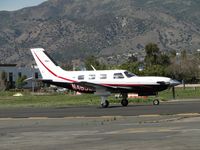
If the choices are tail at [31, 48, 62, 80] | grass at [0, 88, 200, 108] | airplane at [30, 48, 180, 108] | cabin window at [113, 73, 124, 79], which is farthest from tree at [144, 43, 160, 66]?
cabin window at [113, 73, 124, 79]

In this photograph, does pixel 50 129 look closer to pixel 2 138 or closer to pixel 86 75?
pixel 2 138

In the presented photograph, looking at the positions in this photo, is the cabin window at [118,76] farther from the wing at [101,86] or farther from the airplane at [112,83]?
the wing at [101,86]

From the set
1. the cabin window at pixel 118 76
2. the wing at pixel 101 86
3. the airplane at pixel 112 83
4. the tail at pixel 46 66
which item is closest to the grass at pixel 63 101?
the tail at pixel 46 66

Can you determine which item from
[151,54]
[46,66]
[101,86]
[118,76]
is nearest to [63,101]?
[46,66]

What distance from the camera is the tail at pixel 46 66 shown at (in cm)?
4650


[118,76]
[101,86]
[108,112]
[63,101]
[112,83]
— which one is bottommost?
[108,112]

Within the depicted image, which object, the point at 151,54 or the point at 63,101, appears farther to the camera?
the point at 151,54

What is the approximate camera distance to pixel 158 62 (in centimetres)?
14862

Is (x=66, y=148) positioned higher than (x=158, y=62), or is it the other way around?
(x=158, y=62)

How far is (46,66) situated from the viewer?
155ft

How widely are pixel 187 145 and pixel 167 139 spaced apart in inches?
67.7

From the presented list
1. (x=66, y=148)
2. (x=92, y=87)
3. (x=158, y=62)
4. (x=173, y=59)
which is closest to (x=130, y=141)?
(x=66, y=148)

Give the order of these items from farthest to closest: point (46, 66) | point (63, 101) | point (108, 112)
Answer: point (63, 101)
point (46, 66)
point (108, 112)

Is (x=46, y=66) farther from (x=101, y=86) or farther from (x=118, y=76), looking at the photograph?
(x=118, y=76)
